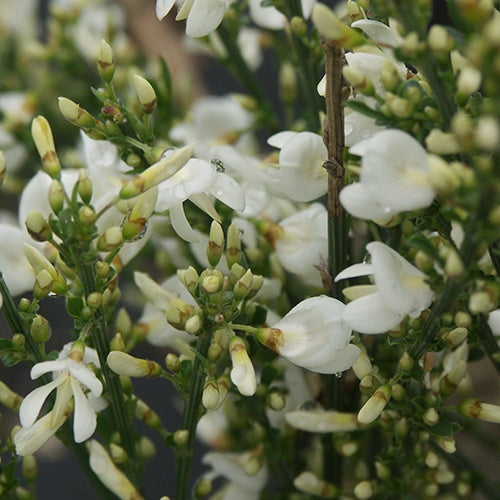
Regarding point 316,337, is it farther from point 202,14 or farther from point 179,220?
point 202,14

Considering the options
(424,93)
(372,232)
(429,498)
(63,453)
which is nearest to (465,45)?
(424,93)

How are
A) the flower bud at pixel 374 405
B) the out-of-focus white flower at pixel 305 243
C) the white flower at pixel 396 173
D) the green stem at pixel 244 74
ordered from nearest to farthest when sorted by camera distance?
the white flower at pixel 396 173, the flower bud at pixel 374 405, the out-of-focus white flower at pixel 305 243, the green stem at pixel 244 74

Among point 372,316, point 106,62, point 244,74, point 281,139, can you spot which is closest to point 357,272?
point 372,316

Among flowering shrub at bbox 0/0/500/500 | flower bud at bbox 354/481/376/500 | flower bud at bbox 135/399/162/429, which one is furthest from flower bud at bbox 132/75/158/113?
flower bud at bbox 354/481/376/500

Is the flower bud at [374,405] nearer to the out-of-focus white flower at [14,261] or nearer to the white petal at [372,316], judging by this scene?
the white petal at [372,316]

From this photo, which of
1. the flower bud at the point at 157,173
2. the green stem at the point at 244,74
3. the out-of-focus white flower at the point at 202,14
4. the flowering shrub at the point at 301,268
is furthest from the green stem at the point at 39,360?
the green stem at the point at 244,74

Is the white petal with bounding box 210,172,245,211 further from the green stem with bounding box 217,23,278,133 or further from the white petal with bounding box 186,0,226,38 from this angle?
the green stem with bounding box 217,23,278,133
